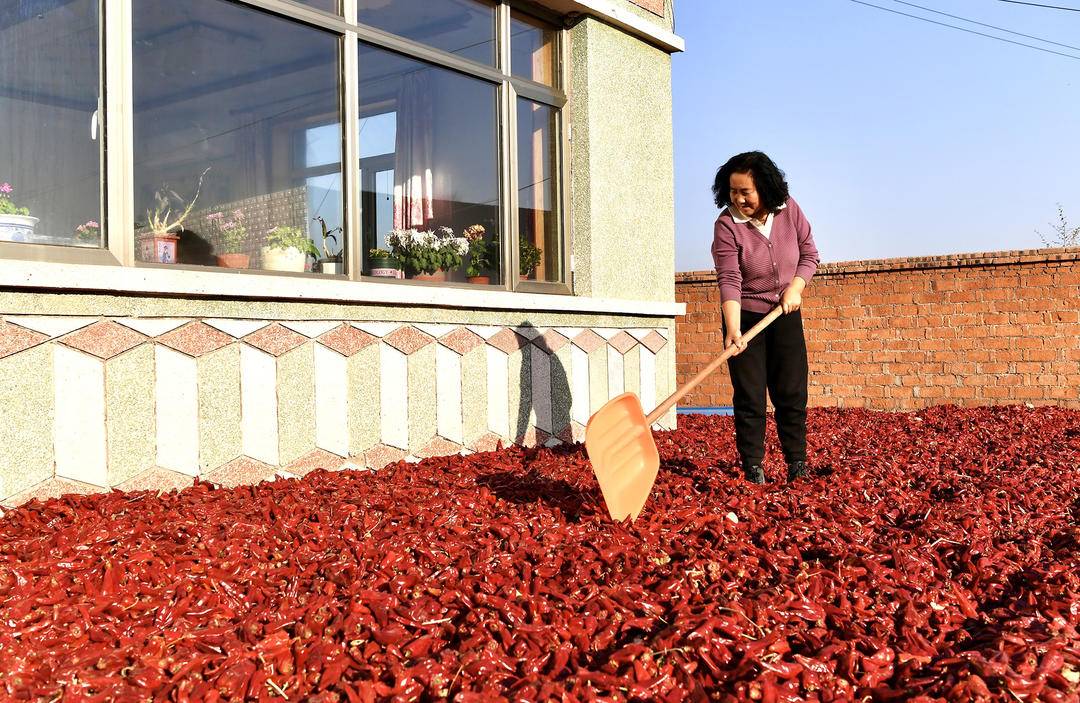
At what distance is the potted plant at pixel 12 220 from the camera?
4117mm

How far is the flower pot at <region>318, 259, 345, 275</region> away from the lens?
17.7 ft

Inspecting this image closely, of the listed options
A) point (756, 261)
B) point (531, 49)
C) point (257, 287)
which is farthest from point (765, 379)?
point (531, 49)

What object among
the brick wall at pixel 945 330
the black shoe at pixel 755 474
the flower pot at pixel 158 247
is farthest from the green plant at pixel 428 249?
the brick wall at pixel 945 330

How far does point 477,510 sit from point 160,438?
1647 mm

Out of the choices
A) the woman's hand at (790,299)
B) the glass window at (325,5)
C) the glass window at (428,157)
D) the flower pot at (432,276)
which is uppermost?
the glass window at (325,5)

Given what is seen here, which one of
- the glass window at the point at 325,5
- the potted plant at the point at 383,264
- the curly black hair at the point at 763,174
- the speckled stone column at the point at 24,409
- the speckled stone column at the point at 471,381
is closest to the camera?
the speckled stone column at the point at 24,409

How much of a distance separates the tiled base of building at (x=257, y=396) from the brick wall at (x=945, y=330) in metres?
5.20

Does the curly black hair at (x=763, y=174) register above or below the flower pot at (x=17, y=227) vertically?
above

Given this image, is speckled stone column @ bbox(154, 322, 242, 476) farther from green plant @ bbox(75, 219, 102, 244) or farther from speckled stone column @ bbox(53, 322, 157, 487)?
green plant @ bbox(75, 219, 102, 244)

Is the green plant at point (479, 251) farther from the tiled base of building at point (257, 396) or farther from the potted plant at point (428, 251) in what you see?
the tiled base of building at point (257, 396)

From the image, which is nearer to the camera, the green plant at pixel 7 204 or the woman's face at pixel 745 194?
the green plant at pixel 7 204

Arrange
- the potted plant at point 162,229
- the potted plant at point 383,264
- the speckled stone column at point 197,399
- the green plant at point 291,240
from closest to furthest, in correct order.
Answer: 1. the speckled stone column at point 197,399
2. the potted plant at point 162,229
3. the green plant at point 291,240
4. the potted plant at point 383,264

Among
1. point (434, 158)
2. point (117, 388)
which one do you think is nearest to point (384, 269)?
point (434, 158)

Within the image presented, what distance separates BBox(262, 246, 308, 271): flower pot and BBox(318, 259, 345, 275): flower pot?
11 centimetres
